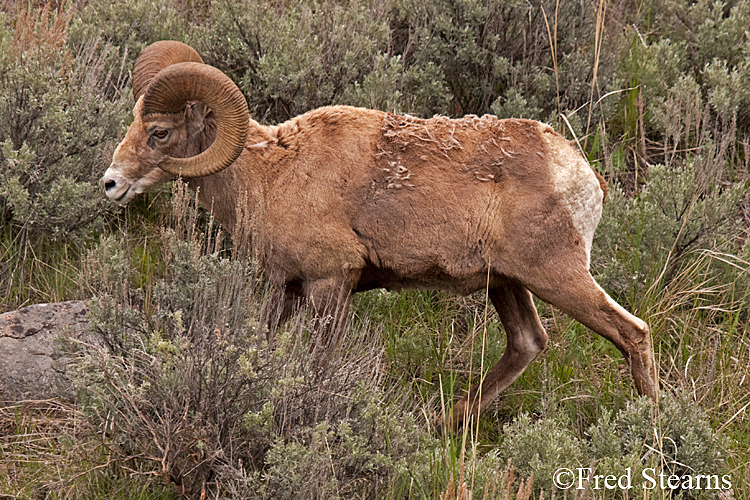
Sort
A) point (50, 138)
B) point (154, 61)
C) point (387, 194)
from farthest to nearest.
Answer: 1. point (50, 138)
2. point (154, 61)
3. point (387, 194)

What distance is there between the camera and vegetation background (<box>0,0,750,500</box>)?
12.6 ft

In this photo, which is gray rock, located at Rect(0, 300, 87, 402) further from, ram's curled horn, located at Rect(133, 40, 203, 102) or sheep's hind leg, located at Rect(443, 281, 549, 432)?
sheep's hind leg, located at Rect(443, 281, 549, 432)

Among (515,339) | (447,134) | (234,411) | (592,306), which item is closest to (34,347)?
(234,411)

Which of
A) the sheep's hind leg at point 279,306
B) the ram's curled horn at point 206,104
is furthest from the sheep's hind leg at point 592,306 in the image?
the ram's curled horn at point 206,104

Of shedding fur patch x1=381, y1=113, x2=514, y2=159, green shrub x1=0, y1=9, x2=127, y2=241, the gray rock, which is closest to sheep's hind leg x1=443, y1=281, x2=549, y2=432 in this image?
shedding fur patch x1=381, y1=113, x2=514, y2=159

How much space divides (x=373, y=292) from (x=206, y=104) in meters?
1.87

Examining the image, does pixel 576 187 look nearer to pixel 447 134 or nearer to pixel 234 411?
pixel 447 134

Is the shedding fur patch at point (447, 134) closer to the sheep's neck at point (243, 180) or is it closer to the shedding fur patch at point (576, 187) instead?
the shedding fur patch at point (576, 187)

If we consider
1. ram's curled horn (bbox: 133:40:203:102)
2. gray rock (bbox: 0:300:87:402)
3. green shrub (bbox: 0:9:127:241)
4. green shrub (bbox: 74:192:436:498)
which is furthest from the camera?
green shrub (bbox: 0:9:127:241)

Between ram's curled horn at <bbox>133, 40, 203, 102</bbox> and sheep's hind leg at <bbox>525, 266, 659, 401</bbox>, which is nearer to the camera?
sheep's hind leg at <bbox>525, 266, 659, 401</bbox>

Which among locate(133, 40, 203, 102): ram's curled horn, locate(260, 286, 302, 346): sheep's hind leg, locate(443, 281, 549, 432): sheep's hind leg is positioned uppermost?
locate(133, 40, 203, 102): ram's curled horn

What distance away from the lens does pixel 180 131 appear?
488cm

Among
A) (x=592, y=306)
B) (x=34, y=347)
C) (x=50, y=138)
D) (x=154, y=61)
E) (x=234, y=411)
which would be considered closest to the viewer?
(x=234, y=411)

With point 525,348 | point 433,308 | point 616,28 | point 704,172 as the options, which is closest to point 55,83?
point 433,308
